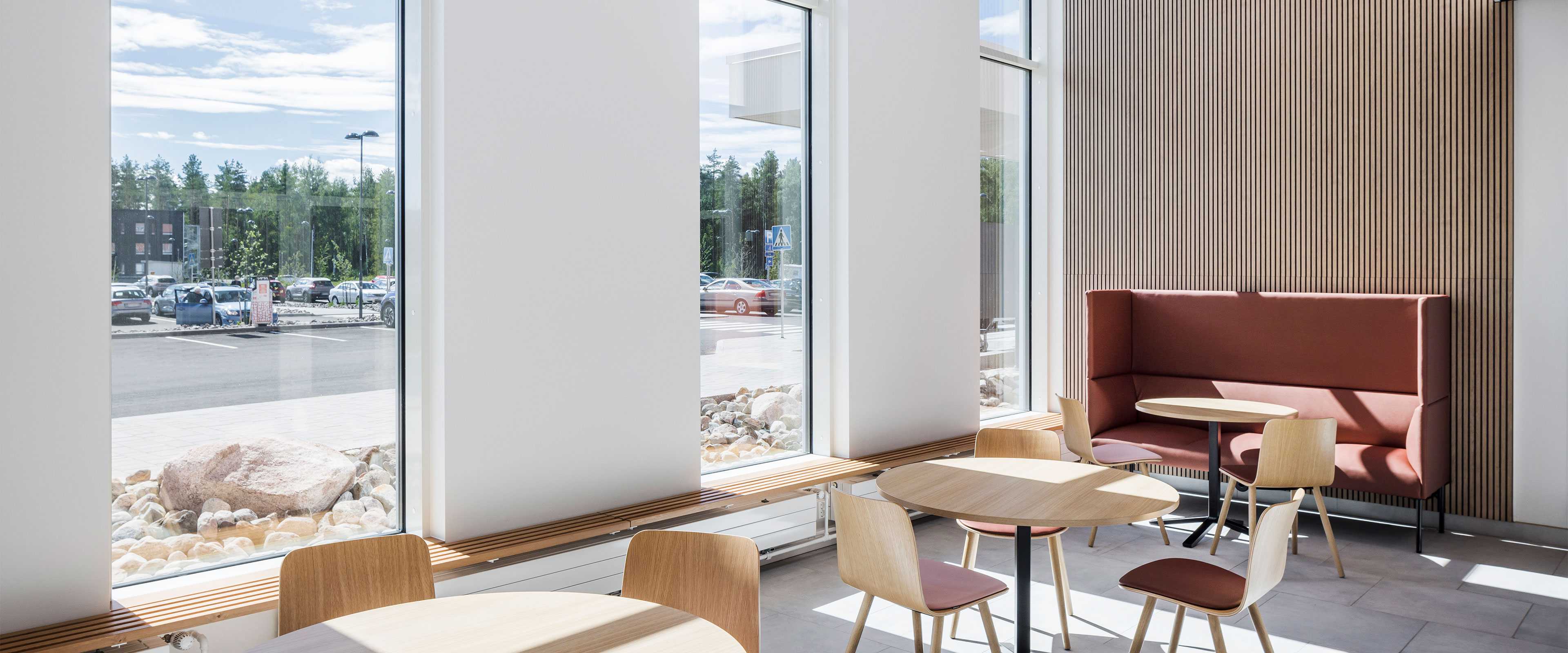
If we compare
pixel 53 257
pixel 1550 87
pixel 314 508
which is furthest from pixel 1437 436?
pixel 53 257

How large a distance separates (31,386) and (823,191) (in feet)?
13.0

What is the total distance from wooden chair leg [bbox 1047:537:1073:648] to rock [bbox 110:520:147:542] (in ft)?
11.8

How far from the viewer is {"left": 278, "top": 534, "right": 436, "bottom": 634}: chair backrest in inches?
106

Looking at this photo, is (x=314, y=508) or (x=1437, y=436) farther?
(x=1437, y=436)

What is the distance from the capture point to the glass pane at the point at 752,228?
5.41 metres

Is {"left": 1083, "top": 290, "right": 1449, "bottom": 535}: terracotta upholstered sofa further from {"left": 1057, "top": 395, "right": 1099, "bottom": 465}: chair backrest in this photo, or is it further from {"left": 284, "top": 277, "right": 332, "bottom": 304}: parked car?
{"left": 284, "top": 277, "right": 332, "bottom": 304}: parked car

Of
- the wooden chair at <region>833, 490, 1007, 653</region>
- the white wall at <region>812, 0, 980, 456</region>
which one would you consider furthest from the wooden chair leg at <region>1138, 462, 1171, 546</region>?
the wooden chair at <region>833, 490, 1007, 653</region>

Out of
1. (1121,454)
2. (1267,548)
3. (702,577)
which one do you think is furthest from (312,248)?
(1121,454)

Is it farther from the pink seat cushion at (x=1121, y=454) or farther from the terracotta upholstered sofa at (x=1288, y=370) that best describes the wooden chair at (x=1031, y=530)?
the terracotta upholstered sofa at (x=1288, y=370)

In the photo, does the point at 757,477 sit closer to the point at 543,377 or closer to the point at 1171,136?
the point at 543,377

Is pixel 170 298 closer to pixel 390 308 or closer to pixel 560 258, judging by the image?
pixel 390 308

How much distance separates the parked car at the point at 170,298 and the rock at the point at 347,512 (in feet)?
3.28

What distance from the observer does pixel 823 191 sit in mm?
5895

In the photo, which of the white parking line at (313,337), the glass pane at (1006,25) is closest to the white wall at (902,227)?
the glass pane at (1006,25)
